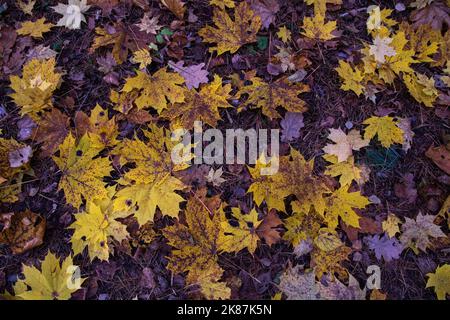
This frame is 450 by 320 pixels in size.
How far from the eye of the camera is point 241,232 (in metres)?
2.22

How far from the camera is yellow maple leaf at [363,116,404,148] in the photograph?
2.44 m

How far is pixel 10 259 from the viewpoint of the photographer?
2.21 meters

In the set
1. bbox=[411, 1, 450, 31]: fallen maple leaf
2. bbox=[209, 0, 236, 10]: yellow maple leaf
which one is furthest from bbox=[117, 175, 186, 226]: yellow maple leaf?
bbox=[411, 1, 450, 31]: fallen maple leaf

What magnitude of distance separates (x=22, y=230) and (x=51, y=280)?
0.37m

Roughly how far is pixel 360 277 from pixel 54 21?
2.75m

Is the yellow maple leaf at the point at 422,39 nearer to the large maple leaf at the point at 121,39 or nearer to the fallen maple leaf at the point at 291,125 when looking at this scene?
the fallen maple leaf at the point at 291,125

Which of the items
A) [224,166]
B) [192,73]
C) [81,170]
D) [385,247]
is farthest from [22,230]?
[385,247]

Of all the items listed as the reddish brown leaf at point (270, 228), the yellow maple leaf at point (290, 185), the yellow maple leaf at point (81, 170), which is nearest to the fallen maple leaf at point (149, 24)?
the yellow maple leaf at point (81, 170)

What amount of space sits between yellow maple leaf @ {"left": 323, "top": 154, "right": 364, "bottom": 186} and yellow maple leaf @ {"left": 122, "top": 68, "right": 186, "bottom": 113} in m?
1.04

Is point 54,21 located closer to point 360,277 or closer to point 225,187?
point 225,187

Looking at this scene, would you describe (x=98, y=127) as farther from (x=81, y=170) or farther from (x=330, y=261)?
(x=330, y=261)

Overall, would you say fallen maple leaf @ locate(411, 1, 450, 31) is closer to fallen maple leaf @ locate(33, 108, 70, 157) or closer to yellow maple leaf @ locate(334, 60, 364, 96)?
yellow maple leaf @ locate(334, 60, 364, 96)

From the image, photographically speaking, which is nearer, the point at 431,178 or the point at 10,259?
the point at 10,259
